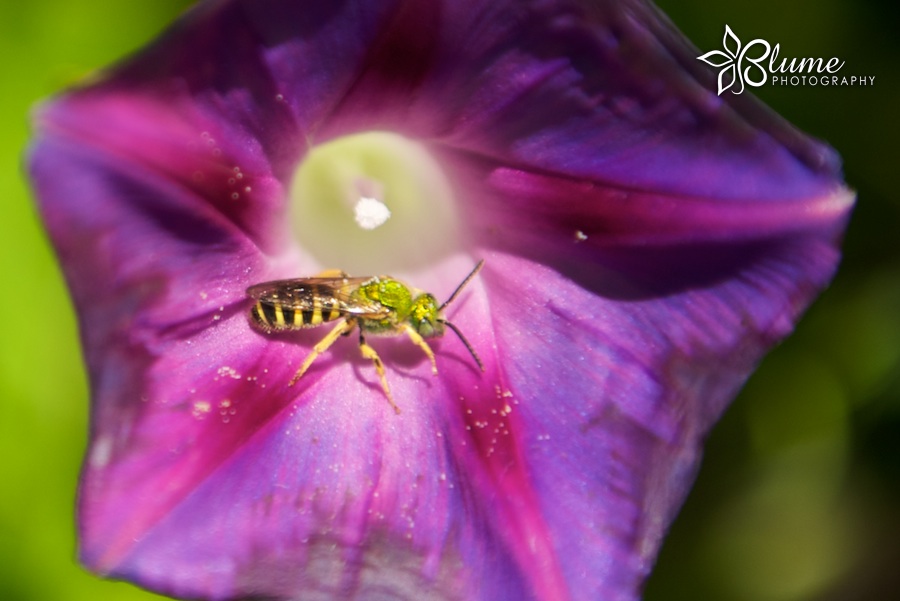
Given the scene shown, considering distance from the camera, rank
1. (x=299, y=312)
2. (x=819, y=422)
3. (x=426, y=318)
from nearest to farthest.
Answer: (x=299, y=312)
(x=426, y=318)
(x=819, y=422)

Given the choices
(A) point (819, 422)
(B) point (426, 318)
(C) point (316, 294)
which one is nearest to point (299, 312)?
(C) point (316, 294)

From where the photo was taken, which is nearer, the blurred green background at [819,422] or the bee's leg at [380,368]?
the bee's leg at [380,368]

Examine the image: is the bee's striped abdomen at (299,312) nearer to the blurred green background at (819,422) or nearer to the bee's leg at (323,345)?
the bee's leg at (323,345)

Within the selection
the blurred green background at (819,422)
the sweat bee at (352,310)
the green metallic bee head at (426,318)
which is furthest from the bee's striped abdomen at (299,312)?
the blurred green background at (819,422)

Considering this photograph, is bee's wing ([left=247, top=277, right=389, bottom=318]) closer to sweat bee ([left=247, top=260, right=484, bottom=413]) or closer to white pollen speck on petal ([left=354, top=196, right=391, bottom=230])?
sweat bee ([left=247, top=260, right=484, bottom=413])

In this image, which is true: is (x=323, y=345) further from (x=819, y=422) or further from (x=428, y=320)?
(x=819, y=422)

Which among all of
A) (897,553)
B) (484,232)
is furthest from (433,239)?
(897,553)

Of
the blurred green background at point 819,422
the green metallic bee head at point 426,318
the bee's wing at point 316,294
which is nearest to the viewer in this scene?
the bee's wing at point 316,294
